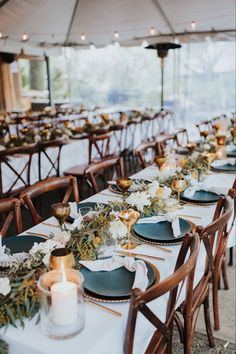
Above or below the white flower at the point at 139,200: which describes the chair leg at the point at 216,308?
below

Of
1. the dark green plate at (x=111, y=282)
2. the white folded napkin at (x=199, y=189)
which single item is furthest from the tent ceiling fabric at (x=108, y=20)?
the dark green plate at (x=111, y=282)

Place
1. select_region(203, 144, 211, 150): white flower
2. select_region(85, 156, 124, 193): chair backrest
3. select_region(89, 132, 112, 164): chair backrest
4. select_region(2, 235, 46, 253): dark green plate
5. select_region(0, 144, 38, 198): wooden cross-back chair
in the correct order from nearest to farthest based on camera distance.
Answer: select_region(2, 235, 46, 253): dark green plate
select_region(85, 156, 124, 193): chair backrest
select_region(203, 144, 211, 150): white flower
select_region(0, 144, 38, 198): wooden cross-back chair
select_region(89, 132, 112, 164): chair backrest

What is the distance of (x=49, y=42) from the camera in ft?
28.8

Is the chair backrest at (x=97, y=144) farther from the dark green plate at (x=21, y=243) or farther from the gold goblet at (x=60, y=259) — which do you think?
the gold goblet at (x=60, y=259)

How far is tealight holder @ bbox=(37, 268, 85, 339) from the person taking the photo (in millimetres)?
1113

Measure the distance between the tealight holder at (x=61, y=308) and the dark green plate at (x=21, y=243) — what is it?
1.75 feet

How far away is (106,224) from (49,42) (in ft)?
26.3

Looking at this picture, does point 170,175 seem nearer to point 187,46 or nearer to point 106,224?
point 106,224

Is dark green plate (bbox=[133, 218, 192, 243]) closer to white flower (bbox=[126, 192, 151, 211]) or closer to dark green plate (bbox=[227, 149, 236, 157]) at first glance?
white flower (bbox=[126, 192, 151, 211])

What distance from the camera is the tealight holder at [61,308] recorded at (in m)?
1.11

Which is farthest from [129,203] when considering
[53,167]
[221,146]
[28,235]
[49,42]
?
[49,42]

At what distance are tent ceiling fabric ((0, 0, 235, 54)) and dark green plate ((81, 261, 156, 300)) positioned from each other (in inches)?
225

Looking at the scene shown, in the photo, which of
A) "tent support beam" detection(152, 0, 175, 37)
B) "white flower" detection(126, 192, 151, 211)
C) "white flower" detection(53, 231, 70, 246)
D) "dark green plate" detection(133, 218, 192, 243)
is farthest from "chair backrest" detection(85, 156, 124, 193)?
"tent support beam" detection(152, 0, 175, 37)

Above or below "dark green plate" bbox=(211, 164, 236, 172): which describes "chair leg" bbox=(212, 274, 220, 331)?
below
